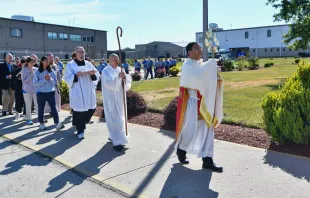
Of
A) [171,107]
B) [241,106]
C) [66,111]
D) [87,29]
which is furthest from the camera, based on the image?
[87,29]

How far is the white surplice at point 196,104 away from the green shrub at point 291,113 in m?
1.25

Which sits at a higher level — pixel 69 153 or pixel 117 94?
pixel 117 94

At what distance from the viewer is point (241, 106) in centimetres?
1022

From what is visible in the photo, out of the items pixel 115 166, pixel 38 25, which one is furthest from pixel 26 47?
pixel 115 166

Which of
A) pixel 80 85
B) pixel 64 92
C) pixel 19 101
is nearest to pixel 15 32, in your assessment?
pixel 64 92

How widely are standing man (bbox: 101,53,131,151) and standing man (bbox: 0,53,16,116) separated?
556cm

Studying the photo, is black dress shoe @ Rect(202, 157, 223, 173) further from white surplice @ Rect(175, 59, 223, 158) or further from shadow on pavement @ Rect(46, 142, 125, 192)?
shadow on pavement @ Rect(46, 142, 125, 192)

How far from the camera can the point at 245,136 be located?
6703mm

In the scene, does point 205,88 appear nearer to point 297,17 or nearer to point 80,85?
point 80,85

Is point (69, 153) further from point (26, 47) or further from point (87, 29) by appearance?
point (87, 29)

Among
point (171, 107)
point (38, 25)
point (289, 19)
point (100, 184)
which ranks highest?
point (38, 25)

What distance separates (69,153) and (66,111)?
529 centimetres

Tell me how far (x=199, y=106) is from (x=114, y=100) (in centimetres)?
205

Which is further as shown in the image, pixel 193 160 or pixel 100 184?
pixel 193 160
